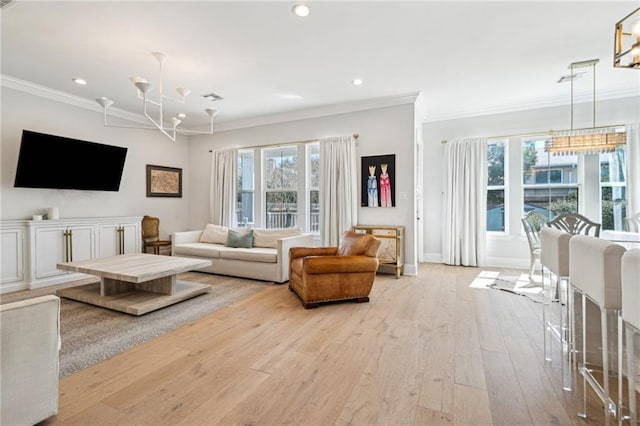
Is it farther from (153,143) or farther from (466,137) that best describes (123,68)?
(466,137)

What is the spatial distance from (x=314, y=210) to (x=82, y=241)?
368 centimetres

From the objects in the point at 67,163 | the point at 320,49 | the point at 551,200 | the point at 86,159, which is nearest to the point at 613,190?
the point at 551,200

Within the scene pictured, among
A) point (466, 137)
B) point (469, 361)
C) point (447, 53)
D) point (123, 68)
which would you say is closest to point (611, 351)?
point (469, 361)

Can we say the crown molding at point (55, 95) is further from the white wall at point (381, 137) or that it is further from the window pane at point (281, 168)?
the window pane at point (281, 168)

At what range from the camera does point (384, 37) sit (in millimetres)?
3047

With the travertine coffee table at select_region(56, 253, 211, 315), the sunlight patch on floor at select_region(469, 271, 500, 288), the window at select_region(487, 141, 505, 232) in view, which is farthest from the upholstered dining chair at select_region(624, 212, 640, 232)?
the travertine coffee table at select_region(56, 253, 211, 315)

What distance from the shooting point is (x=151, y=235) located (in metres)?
5.76

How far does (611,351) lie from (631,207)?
150 inches

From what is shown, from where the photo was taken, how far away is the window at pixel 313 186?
18.4 feet

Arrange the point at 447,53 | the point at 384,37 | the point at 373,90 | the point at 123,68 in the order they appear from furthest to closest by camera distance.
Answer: the point at 373,90, the point at 123,68, the point at 447,53, the point at 384,37

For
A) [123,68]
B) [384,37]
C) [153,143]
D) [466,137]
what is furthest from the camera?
[153,143]

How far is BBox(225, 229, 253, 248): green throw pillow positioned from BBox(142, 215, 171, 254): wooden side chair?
1.49 metres

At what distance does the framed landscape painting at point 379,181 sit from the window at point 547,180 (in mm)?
2420

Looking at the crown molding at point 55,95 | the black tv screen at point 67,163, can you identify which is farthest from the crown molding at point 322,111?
the black tv screen at point 67,163
